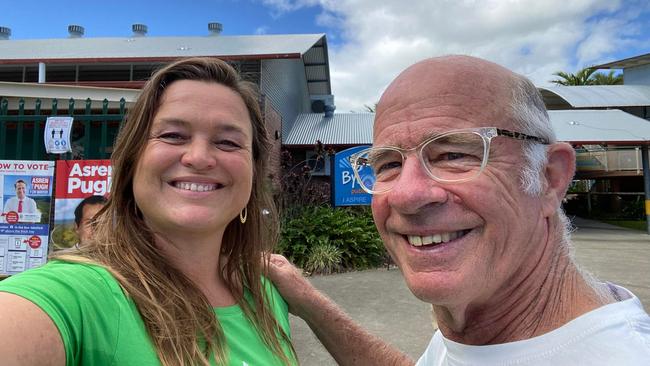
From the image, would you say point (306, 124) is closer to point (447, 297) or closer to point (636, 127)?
point (636, 127)

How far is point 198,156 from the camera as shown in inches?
64.9

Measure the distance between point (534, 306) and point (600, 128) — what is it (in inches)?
698

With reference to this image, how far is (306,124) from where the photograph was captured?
61.2 feet

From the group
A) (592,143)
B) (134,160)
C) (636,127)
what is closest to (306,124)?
(592,143)

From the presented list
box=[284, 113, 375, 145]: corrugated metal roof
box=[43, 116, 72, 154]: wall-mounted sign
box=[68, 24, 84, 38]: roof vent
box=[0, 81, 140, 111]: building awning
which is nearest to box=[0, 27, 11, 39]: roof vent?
box=[68, 24, 84, 38]: roof vent

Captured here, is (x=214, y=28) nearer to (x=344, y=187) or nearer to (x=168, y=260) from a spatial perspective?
(x=344, y=187)

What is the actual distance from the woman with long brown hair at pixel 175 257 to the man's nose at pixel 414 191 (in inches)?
31.5

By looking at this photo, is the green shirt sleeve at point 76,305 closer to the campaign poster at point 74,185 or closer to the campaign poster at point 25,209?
the campaign poster at point 74,185

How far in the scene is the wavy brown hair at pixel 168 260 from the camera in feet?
4.51

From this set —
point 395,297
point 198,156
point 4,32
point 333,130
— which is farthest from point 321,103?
point 198,156

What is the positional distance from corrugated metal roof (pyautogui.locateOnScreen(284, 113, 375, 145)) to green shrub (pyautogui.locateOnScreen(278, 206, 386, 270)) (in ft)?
20.2

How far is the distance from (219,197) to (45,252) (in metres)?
3.39

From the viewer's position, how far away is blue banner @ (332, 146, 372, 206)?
32.9 feet

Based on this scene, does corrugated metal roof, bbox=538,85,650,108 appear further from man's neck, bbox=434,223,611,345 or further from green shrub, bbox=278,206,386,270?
man's neck, bbox=434,223,611,345
